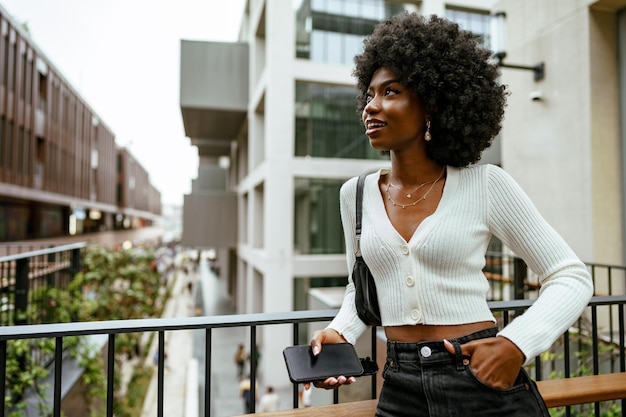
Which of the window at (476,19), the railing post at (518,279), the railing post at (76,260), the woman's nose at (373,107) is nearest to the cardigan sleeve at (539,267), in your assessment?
the woman's nose at (373,107)

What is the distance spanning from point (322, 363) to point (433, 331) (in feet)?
1.20

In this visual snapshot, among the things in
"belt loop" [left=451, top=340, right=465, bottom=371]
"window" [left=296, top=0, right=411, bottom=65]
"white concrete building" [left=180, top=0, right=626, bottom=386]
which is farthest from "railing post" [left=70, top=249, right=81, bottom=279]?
"window" [left=296, top=0, right=411, bottom=65]

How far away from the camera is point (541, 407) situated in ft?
4.18

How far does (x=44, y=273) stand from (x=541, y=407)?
8.01 metres

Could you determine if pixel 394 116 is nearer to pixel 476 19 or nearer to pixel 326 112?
pixel 326 112

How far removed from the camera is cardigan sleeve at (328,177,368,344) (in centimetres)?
157

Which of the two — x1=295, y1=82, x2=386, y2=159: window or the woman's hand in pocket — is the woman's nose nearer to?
the woman's hand in pocket

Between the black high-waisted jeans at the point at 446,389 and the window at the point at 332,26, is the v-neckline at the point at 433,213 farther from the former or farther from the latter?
the window at the point at 332,26

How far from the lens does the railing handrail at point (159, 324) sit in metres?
1.54

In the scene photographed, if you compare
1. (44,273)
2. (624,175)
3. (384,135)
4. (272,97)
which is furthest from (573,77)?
(272,97)

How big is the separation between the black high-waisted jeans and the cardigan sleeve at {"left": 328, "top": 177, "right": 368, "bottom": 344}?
224 mm

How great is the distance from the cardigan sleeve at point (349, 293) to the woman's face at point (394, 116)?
0.79 feet

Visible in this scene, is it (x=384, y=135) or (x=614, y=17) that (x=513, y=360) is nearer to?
(x=384, y=135)

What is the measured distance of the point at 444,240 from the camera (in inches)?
50.9
